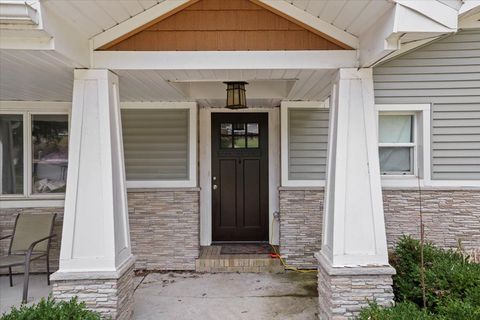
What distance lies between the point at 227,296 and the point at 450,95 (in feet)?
12.6

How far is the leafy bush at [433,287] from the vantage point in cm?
290

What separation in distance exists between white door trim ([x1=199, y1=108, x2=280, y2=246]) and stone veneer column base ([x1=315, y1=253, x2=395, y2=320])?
3.01 m

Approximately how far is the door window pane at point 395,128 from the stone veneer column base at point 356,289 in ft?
7.98

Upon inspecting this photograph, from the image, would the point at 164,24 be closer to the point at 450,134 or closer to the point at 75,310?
the point at 75,310

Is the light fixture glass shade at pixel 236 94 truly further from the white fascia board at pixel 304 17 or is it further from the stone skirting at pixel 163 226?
the stone skirting at pixel 163 226

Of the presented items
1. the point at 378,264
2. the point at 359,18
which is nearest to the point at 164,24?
the point at 359,18

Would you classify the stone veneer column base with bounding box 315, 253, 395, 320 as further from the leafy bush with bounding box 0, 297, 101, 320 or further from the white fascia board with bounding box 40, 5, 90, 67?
the white fascia board with bounding box 40, 5, 90, 67

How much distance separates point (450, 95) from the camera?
16.4 feet

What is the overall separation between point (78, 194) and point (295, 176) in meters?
3.36

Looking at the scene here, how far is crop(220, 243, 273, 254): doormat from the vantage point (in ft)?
19.2

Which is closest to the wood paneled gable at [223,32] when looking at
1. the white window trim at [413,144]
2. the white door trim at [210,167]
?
the white window trim at [413,144]


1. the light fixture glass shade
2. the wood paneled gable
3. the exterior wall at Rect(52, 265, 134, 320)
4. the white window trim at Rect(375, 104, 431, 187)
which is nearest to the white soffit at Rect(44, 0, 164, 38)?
the wood paneled gable

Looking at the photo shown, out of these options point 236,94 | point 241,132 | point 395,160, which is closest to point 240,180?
point 241,132

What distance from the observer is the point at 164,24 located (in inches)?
132
